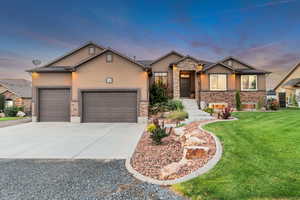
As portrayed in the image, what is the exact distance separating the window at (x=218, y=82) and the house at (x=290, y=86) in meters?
7.30

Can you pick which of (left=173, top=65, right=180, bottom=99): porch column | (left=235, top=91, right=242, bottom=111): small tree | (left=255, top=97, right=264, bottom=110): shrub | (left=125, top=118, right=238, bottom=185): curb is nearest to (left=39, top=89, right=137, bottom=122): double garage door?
(left=173, top=65, right=180, bottom=99): porch column

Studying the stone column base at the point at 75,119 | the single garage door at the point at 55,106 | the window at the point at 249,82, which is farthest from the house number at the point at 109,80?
the window at the point at 249,82

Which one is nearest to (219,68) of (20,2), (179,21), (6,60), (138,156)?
(179,21)

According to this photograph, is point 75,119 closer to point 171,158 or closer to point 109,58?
point 109,58

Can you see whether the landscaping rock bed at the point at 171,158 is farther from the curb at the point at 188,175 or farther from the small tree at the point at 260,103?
the small tree at the point at 260,103

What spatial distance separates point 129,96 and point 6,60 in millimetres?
21471

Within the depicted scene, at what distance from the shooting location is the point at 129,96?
10906 millimetres

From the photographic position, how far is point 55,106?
11.3m

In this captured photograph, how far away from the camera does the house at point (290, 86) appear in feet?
51.7

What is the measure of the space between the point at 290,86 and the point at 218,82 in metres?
14.9

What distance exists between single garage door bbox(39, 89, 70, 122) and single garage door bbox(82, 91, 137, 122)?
60.9 inches

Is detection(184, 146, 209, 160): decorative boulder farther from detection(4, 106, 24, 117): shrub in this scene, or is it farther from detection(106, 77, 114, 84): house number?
detection(4, 106, 24, 117): shrub

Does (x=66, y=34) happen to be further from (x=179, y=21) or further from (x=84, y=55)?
(x=179, y=21)

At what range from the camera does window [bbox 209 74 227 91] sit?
1389 cm
